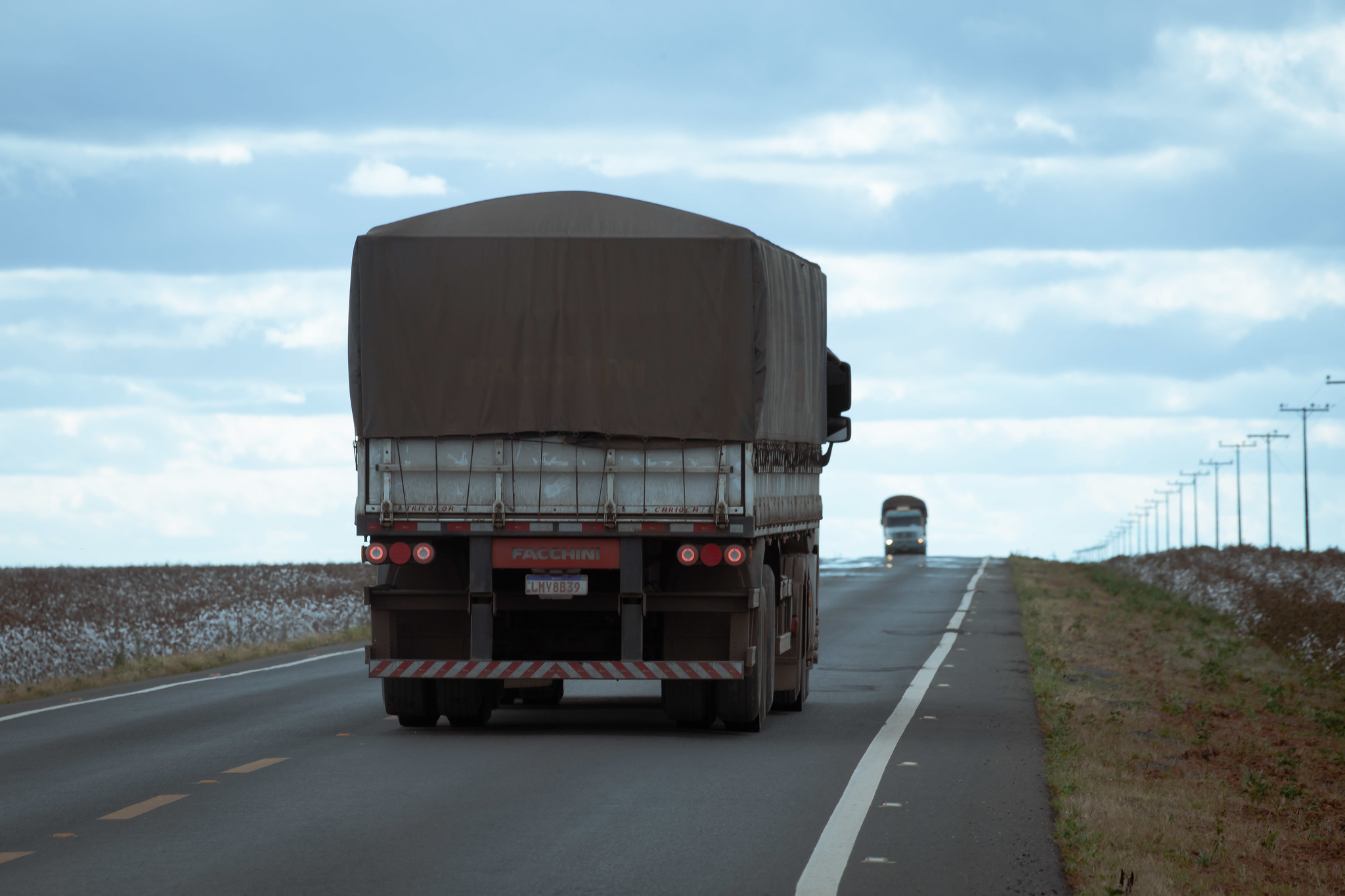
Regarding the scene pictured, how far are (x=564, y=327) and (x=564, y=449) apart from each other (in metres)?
1.00

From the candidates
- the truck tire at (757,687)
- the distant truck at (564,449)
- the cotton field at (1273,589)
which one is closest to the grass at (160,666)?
the distant truck at (564,449)

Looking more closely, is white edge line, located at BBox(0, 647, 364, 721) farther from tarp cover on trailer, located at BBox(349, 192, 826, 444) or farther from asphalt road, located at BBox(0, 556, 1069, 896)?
tarp cover on trailer, located at BBox(349, 192, 826, 444)

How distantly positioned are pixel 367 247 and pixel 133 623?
94.7 ft

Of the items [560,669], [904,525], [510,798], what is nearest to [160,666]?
[560,669]

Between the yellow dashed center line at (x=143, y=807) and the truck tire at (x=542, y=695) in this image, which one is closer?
the yellow dashed center line at (x=143, y=807)

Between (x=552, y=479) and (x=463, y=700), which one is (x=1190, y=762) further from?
(x=463, y=700)

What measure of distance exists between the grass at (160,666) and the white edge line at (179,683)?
93 cm

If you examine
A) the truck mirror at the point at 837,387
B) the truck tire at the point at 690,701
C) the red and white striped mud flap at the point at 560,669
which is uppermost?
the truck mirror at the point at 837,387

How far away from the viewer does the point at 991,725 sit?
1455 cm

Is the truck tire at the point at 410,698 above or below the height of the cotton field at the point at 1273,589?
above

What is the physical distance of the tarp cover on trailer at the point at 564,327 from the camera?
13.5m

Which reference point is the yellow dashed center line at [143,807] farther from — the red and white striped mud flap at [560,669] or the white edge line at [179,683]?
the white edge line at [179,683]

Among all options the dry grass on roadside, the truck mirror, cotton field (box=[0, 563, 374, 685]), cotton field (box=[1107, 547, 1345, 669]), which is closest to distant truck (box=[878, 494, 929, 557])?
cotton field (box=[1107, 547, 1345, 669])

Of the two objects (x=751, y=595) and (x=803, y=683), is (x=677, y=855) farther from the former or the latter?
→ (x=803, y=683)
